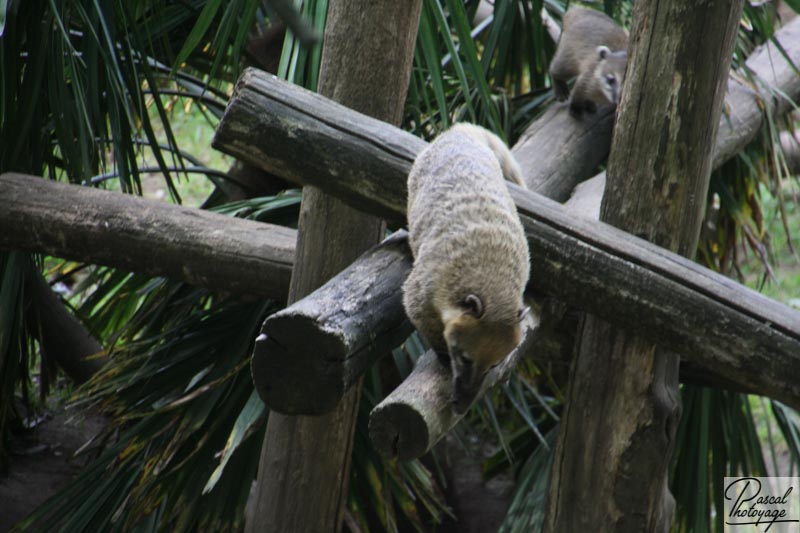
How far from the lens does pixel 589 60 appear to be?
4191mm

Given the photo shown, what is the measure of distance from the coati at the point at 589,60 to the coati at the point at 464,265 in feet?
5.37

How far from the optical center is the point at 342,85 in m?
2.71

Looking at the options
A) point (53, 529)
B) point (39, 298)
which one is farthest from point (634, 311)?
point (39, 298)

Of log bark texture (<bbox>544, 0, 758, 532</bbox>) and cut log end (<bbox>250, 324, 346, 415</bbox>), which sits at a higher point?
log bark texture (<bbox>544, 0, 758, 532</bbox>)

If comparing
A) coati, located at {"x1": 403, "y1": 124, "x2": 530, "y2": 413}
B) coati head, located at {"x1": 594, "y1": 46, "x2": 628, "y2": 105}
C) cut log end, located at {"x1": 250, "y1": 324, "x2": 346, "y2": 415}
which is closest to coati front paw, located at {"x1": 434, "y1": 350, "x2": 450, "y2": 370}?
coati, located at {"x1": 403, "y1": 124, "x2": 530, "y2": 413}

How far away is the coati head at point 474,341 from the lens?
2.07 metres

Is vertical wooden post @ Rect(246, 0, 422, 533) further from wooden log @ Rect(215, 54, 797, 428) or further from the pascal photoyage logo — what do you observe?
the pascal photoyage logo

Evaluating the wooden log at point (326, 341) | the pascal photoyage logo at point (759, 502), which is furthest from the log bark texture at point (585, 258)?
the pascal photoyage logo at point (759, 502)

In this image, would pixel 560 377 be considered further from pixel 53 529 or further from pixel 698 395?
pixel 53 529

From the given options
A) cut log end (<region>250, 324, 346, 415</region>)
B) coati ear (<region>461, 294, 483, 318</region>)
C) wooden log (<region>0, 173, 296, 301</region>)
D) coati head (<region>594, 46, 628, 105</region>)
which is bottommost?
cut log end (<region>250, 324, 346, 415</region>)

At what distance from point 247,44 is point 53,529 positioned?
230cm

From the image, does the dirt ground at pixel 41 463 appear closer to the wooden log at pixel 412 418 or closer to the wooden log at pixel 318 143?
the wooden log at pixel 318 143

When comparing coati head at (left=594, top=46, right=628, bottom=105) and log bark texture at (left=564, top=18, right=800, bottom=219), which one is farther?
coati head at (left=594, top=46, right=628, bottom=105)

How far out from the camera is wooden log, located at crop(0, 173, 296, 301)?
9.69 ft
